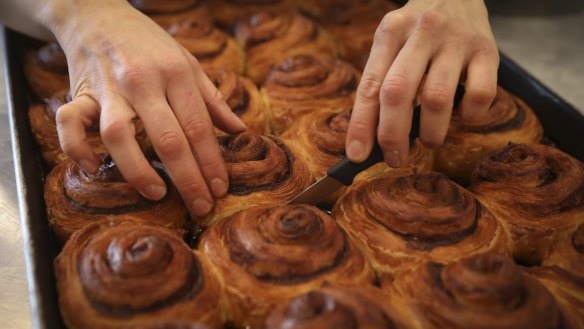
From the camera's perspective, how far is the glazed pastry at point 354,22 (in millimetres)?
3635

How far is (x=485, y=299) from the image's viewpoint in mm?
1670

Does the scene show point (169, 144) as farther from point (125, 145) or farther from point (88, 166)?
point (88, 166)

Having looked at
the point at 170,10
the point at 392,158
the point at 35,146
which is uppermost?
the point at 392,158

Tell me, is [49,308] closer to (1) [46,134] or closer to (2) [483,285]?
(1) [46,134]

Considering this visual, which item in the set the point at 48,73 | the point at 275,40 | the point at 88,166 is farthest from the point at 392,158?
the point at 48,73

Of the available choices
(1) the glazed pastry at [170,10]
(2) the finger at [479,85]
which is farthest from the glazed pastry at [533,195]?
(1) the glazed pastry at [170,10]

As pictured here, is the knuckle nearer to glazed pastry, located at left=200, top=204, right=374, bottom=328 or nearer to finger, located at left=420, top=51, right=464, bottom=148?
glazed pastry, located at left=200, top=204, right=374, bottom=328

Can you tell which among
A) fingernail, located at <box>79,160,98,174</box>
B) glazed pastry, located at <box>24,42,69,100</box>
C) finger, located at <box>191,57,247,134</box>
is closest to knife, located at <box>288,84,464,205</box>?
finger, located at <box>191,57,247,134</box>

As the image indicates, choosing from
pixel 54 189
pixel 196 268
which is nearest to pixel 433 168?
pixel 196 268

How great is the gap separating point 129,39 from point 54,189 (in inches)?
27.9

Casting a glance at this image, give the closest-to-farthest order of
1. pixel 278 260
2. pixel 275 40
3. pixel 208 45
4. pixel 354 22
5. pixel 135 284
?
pixel 135 284, pixel 278 260, pixel 208 45, pixel 275 40, pixel 354 22

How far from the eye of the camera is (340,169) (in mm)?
2143

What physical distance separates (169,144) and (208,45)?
1.43m

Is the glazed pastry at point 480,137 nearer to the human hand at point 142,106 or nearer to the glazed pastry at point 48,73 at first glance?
the human hand at point 142,106
